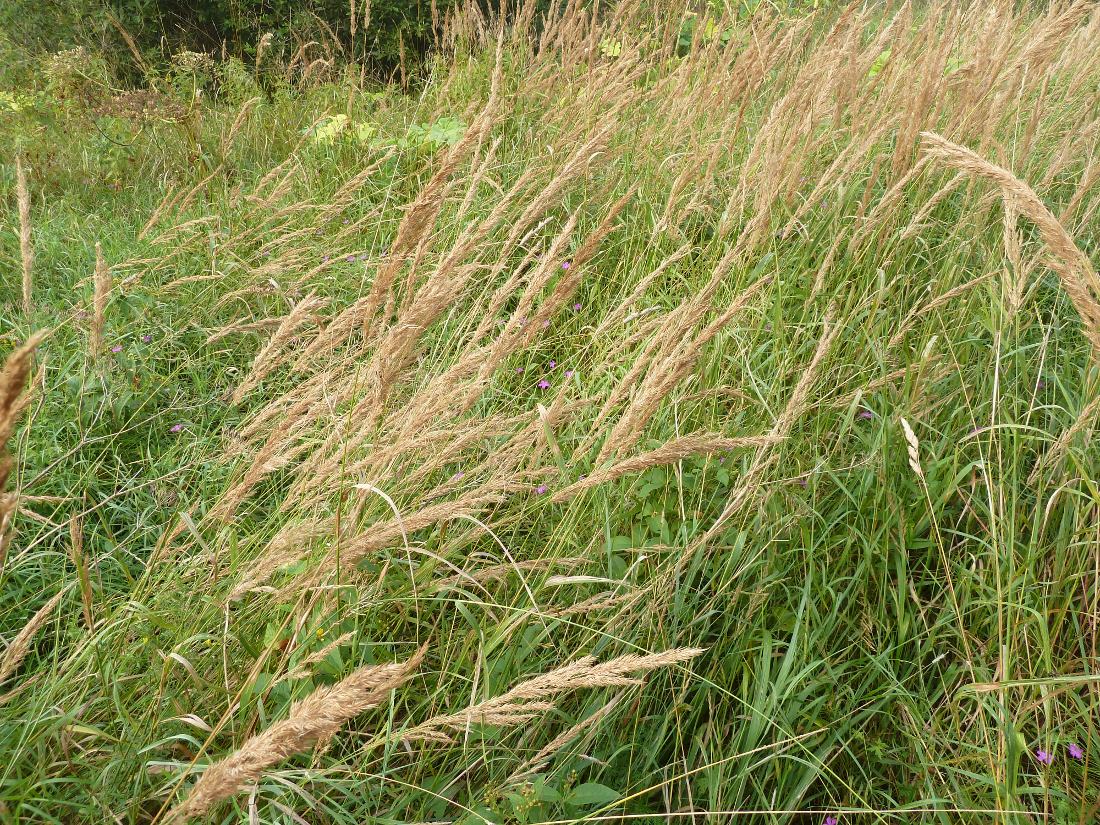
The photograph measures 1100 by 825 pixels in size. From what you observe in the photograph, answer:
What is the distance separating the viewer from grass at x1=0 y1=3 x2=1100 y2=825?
1230mm

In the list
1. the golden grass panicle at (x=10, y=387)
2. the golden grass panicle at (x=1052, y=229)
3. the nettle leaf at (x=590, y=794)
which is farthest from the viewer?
the nettle leaf at (x=590, y=794)

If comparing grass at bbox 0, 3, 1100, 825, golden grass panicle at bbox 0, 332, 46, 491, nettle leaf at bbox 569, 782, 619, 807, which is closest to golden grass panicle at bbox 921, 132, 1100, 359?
grass at bbox 0, 3, 1100, 825

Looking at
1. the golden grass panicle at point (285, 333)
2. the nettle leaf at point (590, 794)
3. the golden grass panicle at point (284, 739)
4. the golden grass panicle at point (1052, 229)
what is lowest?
the nettle leaf at point (590, 794)

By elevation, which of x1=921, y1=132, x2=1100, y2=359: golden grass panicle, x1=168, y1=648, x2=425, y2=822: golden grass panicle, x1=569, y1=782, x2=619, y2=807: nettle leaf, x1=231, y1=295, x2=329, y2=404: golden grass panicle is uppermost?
x1=921, y1=132, x2=1100, y2=359: golden grass panicle

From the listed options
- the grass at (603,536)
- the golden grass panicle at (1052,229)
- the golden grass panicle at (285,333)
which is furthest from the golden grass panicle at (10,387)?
the golden grass panicle at (1052,229)

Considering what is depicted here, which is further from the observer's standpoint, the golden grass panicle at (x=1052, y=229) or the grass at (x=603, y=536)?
the grass at (x=603, y=536)

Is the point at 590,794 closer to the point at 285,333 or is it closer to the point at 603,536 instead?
the point at 603,536

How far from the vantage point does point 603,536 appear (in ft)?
5.27

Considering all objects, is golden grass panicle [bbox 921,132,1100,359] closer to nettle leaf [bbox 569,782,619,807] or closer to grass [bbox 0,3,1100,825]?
grass [bbox 0,3,1100,825]

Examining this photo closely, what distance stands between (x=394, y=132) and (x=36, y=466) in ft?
8.74

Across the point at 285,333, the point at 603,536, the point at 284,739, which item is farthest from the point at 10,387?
the point at 603,536

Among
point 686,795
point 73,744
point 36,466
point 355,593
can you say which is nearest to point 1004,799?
point 686,795

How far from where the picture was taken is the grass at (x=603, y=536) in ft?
4.04

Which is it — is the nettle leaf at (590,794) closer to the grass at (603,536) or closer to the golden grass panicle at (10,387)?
the grass at (603,536)
